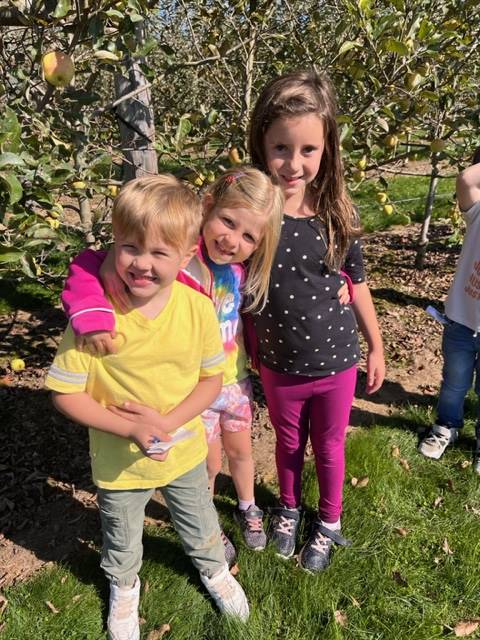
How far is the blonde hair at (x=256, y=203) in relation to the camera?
5.11 feet

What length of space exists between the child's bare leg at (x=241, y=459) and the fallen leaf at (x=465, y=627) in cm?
90

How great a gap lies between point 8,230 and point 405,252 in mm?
4927

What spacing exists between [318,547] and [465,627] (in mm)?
599

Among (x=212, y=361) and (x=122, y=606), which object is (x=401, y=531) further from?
(x=212, y=361)

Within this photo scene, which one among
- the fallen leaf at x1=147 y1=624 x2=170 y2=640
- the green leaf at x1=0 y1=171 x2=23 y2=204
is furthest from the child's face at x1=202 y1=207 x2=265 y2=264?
the fallen leaf at x1=147 y1=624 x2=170 y2=640

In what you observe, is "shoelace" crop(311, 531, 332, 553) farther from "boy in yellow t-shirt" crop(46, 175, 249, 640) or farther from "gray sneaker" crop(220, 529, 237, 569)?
"boy in yellow t-shirt" crop(46, 175, 249, 640)

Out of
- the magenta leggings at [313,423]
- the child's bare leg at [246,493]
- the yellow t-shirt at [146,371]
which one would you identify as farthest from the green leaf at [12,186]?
the child's bare leg at [246,493]

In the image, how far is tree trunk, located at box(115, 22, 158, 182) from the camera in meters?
2.58

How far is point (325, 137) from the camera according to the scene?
172cm

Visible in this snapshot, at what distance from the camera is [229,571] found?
2.19m

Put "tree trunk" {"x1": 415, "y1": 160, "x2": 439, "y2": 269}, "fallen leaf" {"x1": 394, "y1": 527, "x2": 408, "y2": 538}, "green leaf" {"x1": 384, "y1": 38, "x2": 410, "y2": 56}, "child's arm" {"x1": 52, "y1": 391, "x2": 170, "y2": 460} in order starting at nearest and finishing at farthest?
1. "child's arm" {"x1": 52, "y1": 391, "x2": 170, "y2": 460}
2. "green leaf" {"x1": 384, "y1": 38, "x2": 410, "y2": 56}
3. "fallen leaf" {"x1": 394, "y1": 527, "x2": 408, "y2": 538}
4. "tree trunk" {"x1": 415, "y1": 160, "x2": 439, "y2": 269}

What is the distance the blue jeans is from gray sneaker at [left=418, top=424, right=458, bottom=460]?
A: 4 centimetres

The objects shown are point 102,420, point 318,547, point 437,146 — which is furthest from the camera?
point 437,146

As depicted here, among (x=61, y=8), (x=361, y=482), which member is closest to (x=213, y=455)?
(x=361, y=482)
